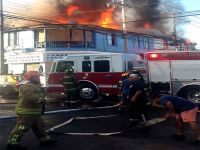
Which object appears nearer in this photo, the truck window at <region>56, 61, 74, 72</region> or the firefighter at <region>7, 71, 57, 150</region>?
the firefighter at <region>7, 71, 57, 150</region>

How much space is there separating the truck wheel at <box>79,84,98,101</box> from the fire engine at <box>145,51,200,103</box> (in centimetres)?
266

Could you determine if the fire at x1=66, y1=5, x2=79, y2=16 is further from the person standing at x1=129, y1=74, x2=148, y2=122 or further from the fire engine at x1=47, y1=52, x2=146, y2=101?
the person standing at x1=129, y1=74, x2=148, y2=122

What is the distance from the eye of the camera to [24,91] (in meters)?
7.09

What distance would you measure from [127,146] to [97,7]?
3182 centimetres

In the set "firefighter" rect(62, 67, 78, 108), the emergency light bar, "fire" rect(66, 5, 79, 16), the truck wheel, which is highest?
"fire" rect(66, 5, 79, 16)

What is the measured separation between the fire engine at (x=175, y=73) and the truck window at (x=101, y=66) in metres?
1.96

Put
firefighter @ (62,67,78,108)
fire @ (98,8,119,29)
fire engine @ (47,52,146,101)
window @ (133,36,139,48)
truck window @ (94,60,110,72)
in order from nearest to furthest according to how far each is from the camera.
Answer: firefighter @ (62,67,78,108) → fire engine @ (47,52,146,101) → truck window @ (94,60,110,72) → fire @ (98,8,119,29) → window @ (133,36,139,48)

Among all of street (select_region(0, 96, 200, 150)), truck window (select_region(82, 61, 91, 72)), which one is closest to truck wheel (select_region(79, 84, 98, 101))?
truck window (select_region(82, 61, 91, 72))

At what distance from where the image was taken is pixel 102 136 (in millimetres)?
8414

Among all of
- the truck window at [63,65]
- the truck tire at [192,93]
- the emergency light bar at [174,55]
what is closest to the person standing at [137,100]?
the truck tire at [192,93]

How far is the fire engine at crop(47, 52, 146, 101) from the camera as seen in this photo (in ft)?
53.6

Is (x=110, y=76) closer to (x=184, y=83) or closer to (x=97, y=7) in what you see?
(x=184, y=83)

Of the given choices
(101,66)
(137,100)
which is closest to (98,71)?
(101,66)

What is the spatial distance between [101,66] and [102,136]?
334 inches
